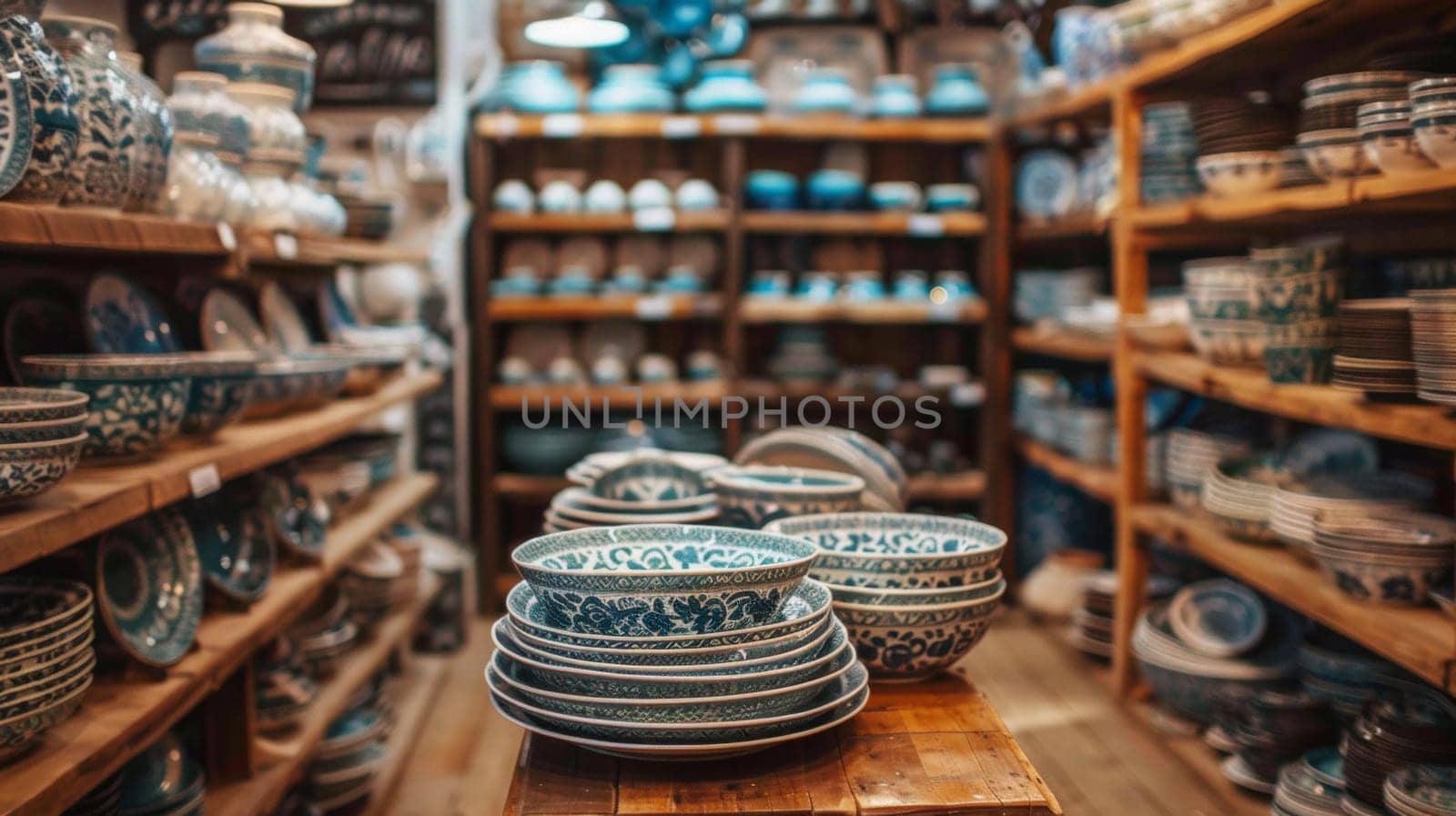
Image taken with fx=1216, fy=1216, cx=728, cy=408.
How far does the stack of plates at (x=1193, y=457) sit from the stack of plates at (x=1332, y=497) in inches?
10.2

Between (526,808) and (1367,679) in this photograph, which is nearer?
(526,808)

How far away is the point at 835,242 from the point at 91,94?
11.5ft

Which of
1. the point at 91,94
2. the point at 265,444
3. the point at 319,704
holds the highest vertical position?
the point at 91,94

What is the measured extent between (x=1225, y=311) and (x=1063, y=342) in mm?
1256

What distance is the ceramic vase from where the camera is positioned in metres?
2.62

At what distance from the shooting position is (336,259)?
2984mm

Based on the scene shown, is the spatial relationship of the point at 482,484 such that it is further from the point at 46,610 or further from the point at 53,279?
the point at 46,610

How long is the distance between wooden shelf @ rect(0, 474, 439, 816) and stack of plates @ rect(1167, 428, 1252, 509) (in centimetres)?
220

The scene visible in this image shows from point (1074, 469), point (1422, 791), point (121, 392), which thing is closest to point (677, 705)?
point (121, 392)

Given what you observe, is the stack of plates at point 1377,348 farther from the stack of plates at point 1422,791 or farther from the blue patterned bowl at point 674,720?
the blue patterned bowl at point 674,720

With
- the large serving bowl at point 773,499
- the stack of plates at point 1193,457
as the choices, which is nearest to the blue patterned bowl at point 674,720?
the large serving bowl at point 773,499

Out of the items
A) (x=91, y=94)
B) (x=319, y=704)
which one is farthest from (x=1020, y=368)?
(x=91, y=94)

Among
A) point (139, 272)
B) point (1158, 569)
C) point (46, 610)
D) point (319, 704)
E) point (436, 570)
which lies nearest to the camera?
point (46, 610)

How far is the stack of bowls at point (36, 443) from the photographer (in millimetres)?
1411
